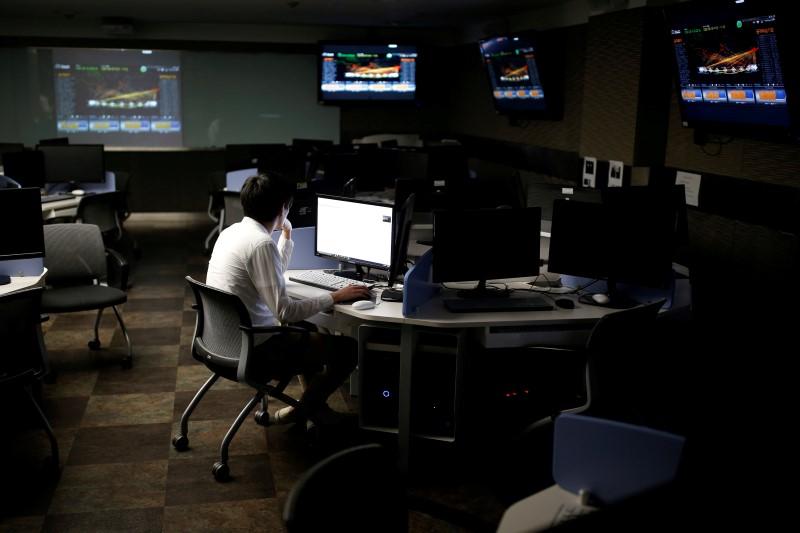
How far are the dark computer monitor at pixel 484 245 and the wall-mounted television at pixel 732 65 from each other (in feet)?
5.52

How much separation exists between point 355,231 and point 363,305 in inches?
24.3

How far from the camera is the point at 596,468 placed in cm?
212

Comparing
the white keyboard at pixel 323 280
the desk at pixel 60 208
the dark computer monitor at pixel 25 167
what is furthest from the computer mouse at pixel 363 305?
the dark computer monitor at pixel 25 167

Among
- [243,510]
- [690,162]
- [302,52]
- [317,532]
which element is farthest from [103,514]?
[302,52]

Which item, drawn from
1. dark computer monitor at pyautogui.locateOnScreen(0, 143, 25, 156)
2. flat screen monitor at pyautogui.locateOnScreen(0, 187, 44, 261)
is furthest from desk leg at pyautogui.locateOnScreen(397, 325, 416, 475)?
dark computer monitor at pyautogui.locateOnScreen(0, 143, 25, 156)

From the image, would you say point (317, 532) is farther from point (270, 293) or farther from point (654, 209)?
point (654, 209)

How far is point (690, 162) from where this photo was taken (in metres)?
5.71

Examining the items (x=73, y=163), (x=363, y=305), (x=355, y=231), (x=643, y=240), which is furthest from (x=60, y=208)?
(x=643, y=240)

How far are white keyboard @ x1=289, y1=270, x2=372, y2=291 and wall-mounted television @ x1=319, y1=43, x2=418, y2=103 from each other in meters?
6.65

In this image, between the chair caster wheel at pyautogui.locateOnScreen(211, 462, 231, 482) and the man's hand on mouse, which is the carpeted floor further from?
the man's hand on mouse

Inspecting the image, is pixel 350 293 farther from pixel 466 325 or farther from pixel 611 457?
pixel 611 457

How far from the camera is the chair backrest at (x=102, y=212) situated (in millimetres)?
Result: 6473

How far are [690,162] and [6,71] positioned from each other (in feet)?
29.8

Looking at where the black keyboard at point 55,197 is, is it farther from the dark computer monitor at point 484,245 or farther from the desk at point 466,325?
the dark computer monitor at point 484,245
